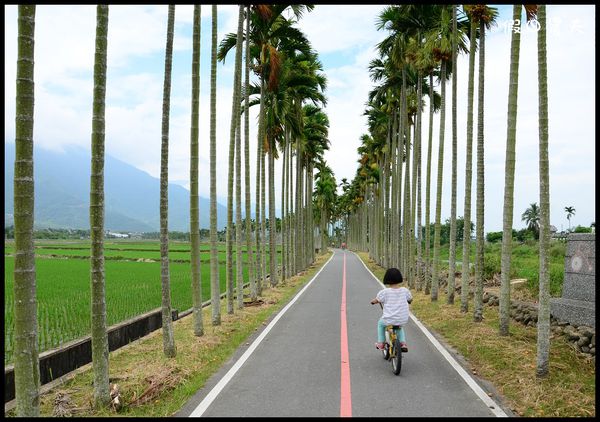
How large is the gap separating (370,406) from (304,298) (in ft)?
41.0

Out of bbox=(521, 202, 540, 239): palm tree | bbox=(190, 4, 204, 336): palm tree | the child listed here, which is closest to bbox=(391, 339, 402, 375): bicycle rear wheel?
the child

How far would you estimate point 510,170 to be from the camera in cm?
1011

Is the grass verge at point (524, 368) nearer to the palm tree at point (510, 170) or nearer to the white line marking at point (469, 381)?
the white line marking at point (469, 381)

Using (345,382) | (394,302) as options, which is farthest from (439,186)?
(345,382)

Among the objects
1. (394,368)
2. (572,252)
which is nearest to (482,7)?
(572,252)

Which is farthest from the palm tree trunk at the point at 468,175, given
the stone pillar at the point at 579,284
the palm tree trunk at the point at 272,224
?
the palm tree trunk at the point at 272,224

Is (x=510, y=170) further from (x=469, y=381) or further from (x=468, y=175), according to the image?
(x=469, y=381)

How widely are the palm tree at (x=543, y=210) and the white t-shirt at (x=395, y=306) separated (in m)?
2.08

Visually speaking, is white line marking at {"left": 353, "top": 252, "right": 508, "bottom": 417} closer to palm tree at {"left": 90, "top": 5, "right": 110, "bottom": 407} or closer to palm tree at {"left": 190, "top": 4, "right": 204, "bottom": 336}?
palm tree at {"left": 90, "top": 5, "right": 110, "bottom": 407}

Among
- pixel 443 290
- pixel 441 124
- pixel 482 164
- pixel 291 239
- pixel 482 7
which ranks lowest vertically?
pixel 443 290

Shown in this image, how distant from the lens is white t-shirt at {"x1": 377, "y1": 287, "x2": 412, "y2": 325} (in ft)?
26.0

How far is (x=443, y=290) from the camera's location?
843 inches

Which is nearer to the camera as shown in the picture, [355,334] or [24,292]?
[24,292]

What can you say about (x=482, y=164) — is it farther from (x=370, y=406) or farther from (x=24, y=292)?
(x=24, y=292)
